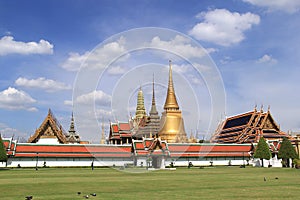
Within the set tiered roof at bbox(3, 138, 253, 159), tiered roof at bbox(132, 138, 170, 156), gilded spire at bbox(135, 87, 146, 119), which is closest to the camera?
tiered roof at bbox(3, 138, 253, 159)

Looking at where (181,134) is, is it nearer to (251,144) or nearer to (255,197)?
(251,144)

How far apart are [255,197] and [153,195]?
4790mm

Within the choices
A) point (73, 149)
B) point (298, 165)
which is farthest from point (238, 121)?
point (73, 149)

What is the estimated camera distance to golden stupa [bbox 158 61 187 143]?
3243 inches

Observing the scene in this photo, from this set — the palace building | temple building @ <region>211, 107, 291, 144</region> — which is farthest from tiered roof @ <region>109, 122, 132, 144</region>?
temple building @ <region>211, 107, 291, 144</region>

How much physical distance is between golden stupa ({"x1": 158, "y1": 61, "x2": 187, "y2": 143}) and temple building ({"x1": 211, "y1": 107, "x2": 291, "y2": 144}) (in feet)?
34.9

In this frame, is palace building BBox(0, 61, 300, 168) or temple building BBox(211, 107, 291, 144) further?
temple building BBox(211, 107, 291, 144)

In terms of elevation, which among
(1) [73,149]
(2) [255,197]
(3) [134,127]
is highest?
(3) [134,127]

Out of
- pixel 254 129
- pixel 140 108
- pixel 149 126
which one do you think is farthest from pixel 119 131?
pixel 254 129

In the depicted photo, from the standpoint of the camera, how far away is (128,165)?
202ft

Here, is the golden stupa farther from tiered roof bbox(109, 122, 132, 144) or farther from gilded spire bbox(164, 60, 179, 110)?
tiered roof bbox(109, 122, 132, 144)

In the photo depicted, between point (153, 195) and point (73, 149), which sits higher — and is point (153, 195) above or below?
below

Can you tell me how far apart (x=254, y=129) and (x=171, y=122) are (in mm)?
20346

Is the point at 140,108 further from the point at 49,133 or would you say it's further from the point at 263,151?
the point at 263,151
